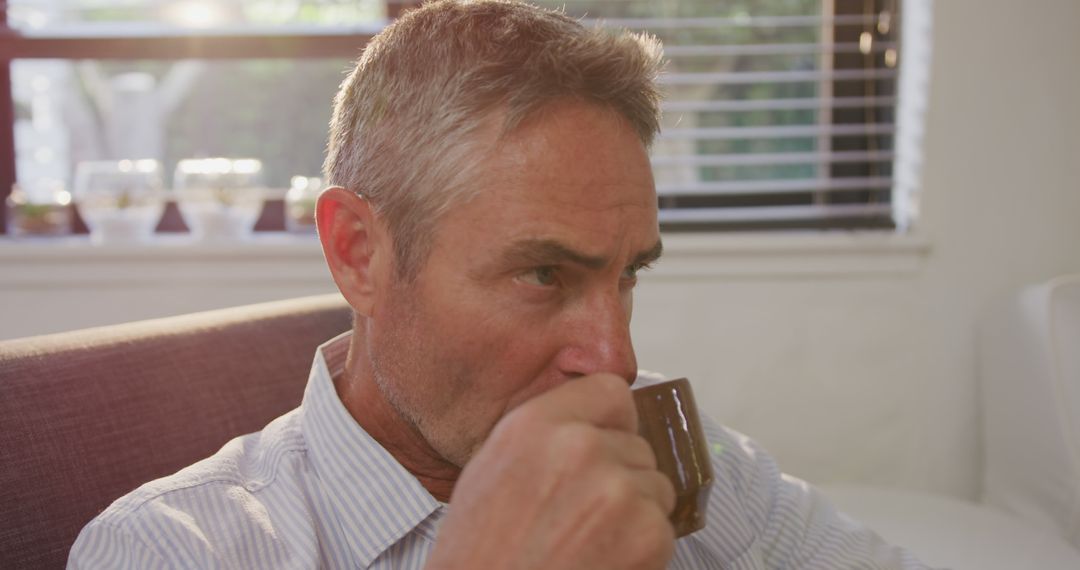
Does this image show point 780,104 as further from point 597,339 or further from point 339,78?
point 597,339

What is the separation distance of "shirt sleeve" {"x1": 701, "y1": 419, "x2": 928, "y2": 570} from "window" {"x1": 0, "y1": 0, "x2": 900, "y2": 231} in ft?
3.77

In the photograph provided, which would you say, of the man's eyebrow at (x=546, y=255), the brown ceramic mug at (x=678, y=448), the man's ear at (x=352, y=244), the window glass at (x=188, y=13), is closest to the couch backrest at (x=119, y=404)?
the man's ear at (x=352, y=244)

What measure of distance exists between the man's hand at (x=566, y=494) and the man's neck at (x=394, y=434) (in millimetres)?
374

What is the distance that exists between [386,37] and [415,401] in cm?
39

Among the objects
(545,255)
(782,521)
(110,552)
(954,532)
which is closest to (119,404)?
(110,552)

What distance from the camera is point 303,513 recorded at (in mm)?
1028

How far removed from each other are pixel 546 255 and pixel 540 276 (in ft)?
0.09

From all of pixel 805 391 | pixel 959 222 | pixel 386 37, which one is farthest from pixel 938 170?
pixel 386 37

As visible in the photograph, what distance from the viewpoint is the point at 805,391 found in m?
2.38

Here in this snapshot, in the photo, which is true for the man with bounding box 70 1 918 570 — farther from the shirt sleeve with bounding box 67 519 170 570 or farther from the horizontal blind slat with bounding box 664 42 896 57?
the horizontal blind slat with bounding box 664 42 896 57

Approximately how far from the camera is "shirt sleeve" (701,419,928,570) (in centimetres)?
128

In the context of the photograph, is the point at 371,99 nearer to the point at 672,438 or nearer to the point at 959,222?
the point at 672,438

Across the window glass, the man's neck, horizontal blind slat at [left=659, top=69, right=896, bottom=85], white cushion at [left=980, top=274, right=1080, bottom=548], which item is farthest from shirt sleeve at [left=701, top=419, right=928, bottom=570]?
the window glass

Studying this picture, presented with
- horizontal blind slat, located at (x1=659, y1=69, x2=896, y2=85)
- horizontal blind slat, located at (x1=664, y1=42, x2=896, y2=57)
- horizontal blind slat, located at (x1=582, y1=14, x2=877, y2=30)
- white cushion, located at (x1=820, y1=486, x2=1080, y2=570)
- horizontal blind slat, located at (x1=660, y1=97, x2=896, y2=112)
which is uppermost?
horizontal blind slat, located at (x1=582, y1=14, x2=877, y2=30)
